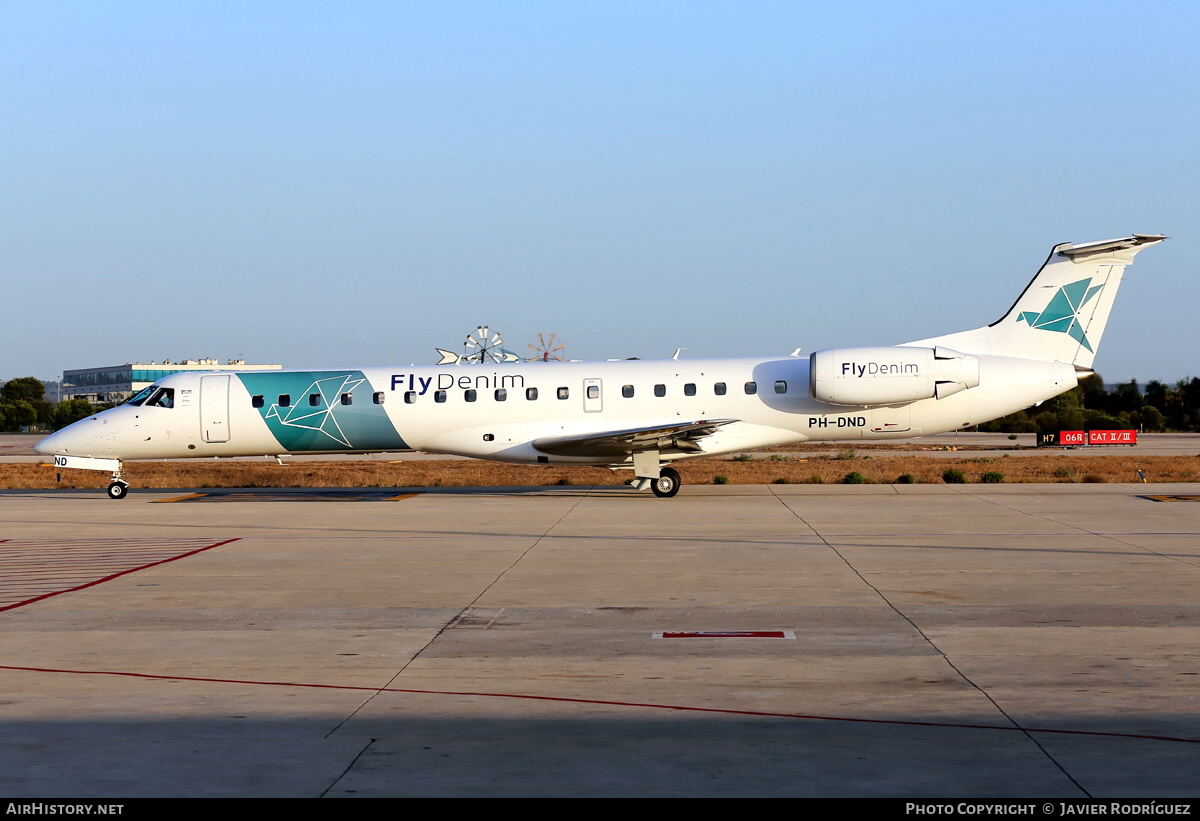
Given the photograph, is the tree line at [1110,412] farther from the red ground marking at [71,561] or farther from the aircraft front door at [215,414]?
the red ground marking at [71,561]

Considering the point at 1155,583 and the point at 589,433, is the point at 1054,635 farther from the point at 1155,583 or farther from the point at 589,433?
the point at 589,433

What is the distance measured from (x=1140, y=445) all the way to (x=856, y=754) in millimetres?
58982

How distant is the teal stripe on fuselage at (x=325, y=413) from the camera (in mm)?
25781

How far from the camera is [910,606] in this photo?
10930mm

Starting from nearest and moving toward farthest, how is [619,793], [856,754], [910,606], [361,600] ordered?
1. [619,793]
2. [856,754]
3. [910,606]
4. [361,600]

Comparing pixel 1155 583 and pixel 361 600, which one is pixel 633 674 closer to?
pixel 361 600

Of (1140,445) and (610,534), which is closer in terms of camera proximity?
(610,534)

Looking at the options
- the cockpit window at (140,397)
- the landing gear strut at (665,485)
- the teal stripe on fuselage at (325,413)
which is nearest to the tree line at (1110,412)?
the landing gear strut at (665,485)

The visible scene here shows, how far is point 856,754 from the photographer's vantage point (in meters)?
5.96

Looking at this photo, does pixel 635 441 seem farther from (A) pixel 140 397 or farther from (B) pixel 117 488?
(B) pixel 117 488

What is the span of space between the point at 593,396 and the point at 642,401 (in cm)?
115

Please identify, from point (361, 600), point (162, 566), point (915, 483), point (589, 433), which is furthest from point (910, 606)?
point (915, 483)

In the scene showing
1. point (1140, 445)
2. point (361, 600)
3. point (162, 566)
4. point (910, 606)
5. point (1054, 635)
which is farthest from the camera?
point (1140, 445)

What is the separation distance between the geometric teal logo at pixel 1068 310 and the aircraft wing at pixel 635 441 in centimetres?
757
